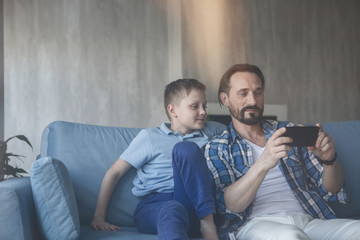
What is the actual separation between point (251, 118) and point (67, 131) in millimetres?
822

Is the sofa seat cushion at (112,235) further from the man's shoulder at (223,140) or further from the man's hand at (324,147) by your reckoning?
the man's hand at (324,147)

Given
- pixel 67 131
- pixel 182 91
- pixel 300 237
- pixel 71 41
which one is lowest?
pixel 300 237

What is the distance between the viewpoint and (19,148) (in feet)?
13.7

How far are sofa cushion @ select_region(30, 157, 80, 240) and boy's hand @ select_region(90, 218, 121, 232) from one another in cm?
27

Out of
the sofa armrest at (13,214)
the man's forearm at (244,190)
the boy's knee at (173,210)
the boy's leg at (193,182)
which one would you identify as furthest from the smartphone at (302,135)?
the sofa armrest at (13,214)

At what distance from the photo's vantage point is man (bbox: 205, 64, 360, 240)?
1.53 meters

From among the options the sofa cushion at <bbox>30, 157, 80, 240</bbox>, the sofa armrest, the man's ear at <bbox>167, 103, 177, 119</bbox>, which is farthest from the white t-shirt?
the sofa armrest

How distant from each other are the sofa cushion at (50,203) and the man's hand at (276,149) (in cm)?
72

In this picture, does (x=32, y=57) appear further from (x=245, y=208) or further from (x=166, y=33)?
(x=245, y=208)

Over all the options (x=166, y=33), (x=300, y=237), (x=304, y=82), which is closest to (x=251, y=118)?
(x=300, y=237)

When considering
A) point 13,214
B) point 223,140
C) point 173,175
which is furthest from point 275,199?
point 13,214

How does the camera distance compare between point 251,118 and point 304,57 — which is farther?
point 304,57

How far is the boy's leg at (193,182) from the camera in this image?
1500 millimetres

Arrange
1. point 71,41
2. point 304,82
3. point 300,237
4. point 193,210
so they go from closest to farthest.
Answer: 1. point 300,237
2. point 193,210
3. point 71,41
4. point 304,82
